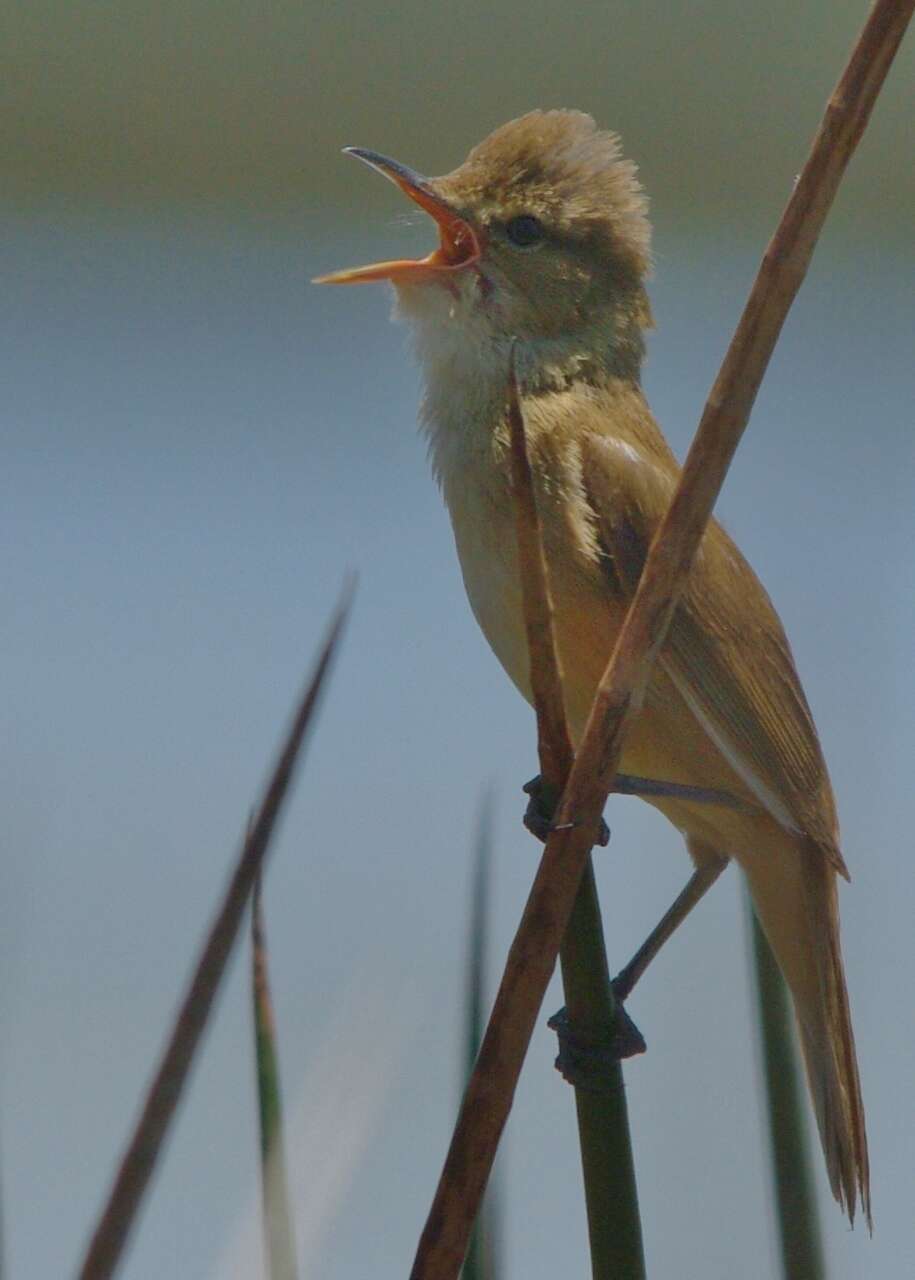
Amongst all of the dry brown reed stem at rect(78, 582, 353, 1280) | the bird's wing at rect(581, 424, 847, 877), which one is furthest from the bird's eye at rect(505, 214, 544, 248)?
the dry brown reed stem at rect(78, 582, 353, 1280)

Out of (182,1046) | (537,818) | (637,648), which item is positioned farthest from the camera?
(537,818)

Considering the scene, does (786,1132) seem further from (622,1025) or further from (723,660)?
(723,660)

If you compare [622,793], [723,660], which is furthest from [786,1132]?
[723,660]

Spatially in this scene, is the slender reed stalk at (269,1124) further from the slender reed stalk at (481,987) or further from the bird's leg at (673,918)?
the bird's leg at (673,918)

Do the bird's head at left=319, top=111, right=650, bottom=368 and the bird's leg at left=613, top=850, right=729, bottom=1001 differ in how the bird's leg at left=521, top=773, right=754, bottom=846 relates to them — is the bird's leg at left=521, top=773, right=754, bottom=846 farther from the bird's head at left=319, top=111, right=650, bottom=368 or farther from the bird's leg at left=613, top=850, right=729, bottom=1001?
the bird's head at left=319, top=111, right=650, bottom=368

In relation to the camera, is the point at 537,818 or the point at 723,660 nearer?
the point at 537,818

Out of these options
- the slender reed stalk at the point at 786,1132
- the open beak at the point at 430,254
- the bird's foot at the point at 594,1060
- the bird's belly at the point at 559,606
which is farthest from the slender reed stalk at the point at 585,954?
the open beak at the point at 430,254
